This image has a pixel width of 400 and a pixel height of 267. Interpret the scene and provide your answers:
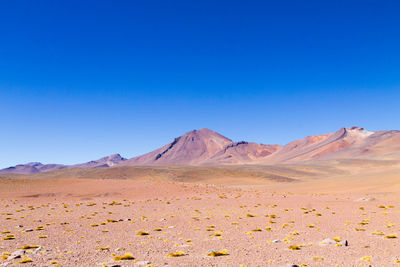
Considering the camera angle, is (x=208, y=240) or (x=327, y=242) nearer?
Answer: (x=327, y=242)

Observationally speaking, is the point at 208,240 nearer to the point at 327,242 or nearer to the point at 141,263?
the point at 141,263

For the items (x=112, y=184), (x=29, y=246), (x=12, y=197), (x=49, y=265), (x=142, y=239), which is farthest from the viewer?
(x=112, y=184)

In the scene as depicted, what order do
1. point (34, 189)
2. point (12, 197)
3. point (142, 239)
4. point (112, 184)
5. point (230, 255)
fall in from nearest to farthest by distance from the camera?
point (230, 255)
point (142, 239)
point (12, 197)
point (34, 189)
point (112, 184)

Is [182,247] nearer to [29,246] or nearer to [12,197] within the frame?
[29,246]

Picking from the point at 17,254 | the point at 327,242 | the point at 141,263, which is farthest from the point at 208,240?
the point at 17,254

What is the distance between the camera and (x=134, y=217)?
24.7 m

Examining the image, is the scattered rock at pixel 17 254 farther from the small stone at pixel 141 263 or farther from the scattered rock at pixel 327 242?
the scattered rock at pixel 327 242

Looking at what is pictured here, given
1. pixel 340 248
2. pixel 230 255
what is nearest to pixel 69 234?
pixel 230 255

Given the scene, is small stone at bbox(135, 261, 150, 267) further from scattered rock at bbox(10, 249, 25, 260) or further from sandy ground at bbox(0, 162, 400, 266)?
scattered rock at bbox(10, 249, 25, 260)

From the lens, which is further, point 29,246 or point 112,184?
point 112,184

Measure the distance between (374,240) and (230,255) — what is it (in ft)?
23.7

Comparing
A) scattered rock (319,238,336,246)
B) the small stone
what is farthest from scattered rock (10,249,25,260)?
scattered rock (319,238,336,246)

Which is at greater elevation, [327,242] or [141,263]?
[327,242]

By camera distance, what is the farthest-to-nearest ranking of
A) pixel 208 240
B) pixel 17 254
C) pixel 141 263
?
pixel 208 240 < pixel 17 254 < pixel 141 263
